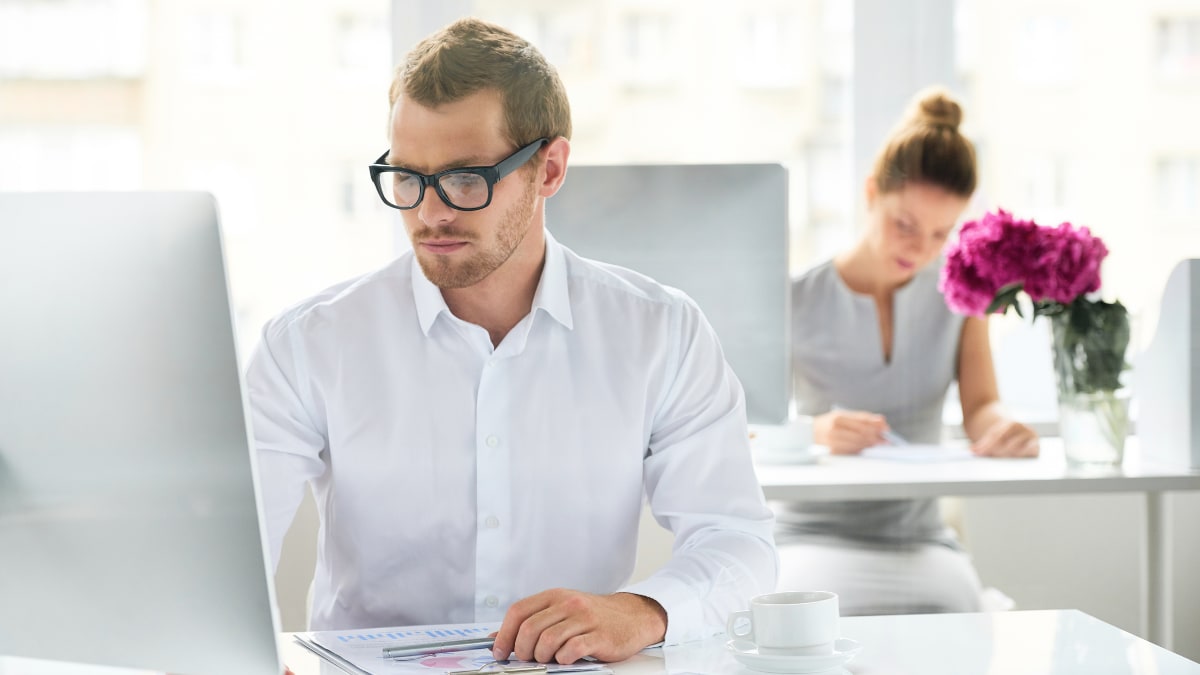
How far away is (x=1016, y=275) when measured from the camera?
2.17 meters

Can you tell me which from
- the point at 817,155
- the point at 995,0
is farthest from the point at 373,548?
the point at 995,0

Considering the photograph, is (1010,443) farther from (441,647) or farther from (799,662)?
(441,647)

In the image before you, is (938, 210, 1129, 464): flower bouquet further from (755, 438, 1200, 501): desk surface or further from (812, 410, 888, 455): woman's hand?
(812, 410, 888, 455): woman's hand

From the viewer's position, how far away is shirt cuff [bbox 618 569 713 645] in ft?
3.87

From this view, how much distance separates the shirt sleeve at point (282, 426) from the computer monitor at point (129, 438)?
0.53 meters

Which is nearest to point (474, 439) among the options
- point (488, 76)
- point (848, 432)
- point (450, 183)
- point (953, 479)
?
point (450, 183)

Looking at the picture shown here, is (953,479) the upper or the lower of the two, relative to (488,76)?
lower

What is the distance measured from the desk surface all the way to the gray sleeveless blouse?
1.30 feet

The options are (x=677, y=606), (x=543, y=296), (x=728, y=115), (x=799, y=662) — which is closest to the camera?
(x=799, y=662)

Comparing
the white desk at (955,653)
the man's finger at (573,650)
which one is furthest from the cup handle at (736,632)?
the man's finger at (573,650)

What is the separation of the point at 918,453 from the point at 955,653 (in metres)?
1.23

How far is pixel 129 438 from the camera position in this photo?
0.79m

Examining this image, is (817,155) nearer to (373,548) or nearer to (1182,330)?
(1182,330)

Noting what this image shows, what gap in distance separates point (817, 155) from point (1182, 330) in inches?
42.2
